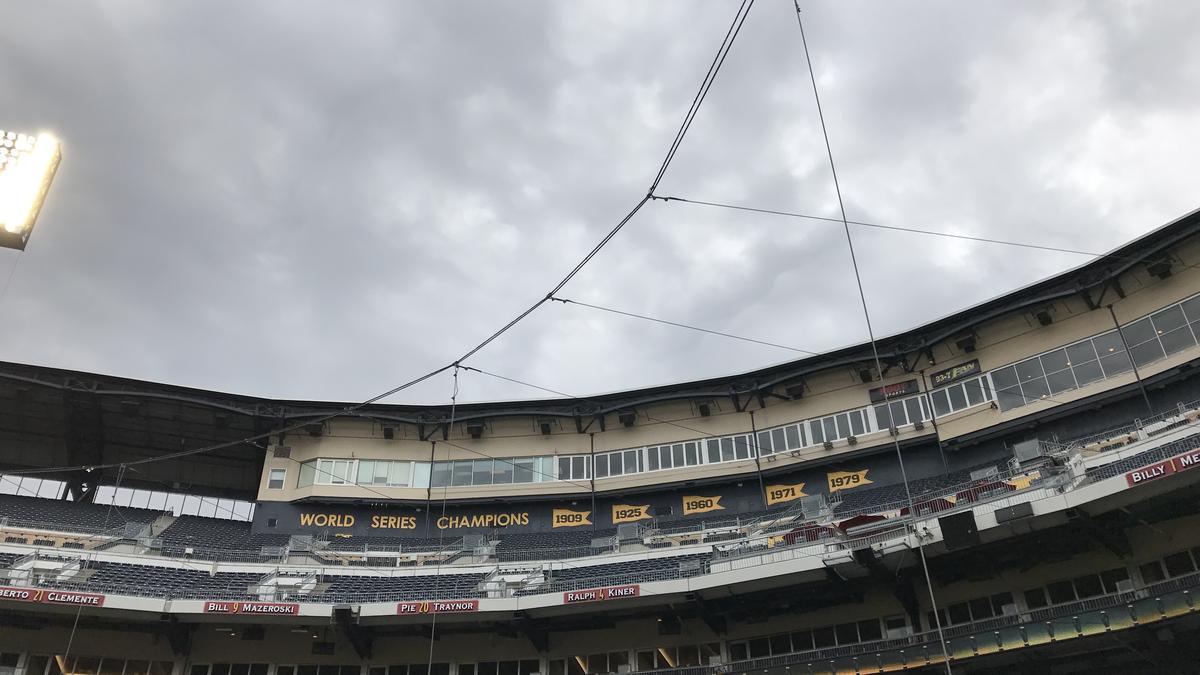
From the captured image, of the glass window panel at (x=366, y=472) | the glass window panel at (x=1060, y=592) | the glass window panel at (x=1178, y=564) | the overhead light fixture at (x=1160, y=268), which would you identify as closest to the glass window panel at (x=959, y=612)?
the glass window panel at (x=1060, y=592)

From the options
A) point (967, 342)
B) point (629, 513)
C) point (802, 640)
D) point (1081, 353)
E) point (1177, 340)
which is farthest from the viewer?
point (629, 513)

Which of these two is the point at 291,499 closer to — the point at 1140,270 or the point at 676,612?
the point at 676,612

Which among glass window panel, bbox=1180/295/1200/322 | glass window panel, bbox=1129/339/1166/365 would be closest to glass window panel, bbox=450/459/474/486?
glass window panel, bbox=1129/339/1166/365

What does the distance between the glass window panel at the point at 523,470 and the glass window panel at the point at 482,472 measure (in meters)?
0.73

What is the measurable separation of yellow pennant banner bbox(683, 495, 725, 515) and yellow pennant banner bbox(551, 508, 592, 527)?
18.6 feet

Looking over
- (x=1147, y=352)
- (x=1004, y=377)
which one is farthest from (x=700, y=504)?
(x=1147, y=352)

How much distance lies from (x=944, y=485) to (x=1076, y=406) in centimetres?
662

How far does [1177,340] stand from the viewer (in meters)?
31.7

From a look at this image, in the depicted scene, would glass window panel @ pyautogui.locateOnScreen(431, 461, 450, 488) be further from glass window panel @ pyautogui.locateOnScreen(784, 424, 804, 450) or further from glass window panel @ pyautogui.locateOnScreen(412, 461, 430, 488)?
glass window panel @ pyautogui.locateOnScreen(784, 424, 804, 450)

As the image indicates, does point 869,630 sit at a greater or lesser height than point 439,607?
lesser

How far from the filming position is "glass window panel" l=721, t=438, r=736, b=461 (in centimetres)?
4278

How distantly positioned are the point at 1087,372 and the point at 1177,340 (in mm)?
3632

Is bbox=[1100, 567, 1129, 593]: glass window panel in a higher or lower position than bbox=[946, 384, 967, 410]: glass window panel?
lower

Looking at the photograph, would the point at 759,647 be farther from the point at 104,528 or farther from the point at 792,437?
the point at 104,528
